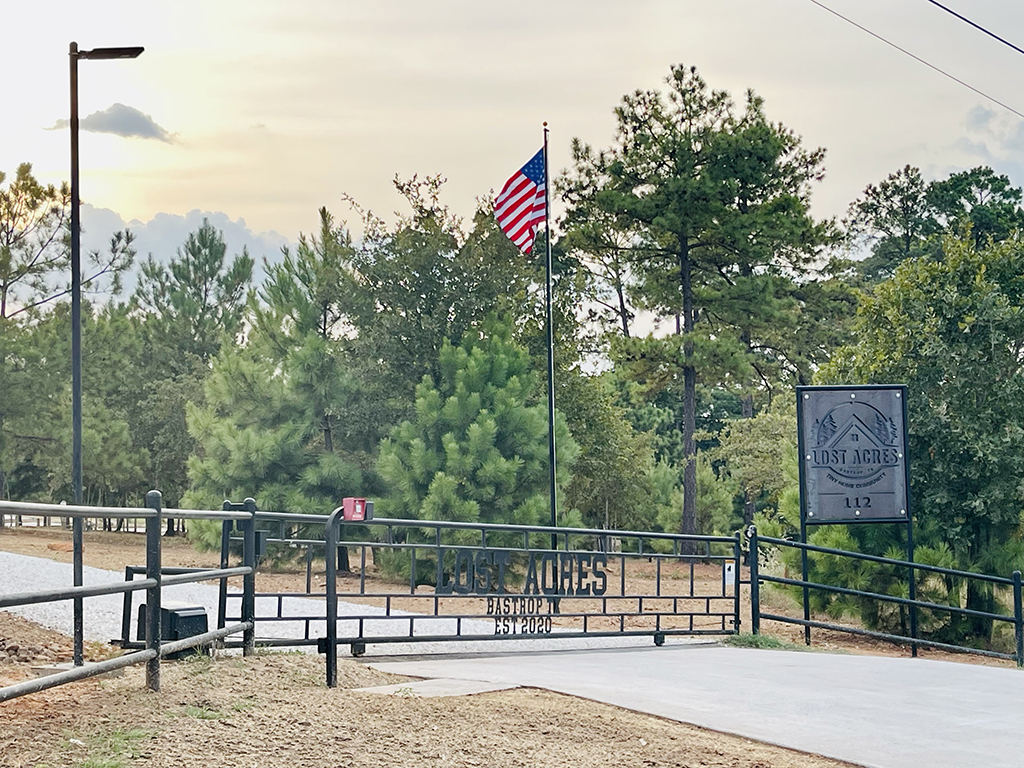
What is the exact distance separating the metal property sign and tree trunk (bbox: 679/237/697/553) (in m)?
20.0

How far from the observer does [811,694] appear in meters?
8.77

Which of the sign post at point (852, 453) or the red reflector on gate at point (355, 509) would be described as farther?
the sign post at point (852, 453)

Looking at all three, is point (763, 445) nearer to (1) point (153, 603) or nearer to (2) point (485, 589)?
(2) point (485, 589)

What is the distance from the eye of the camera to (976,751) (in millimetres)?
6953

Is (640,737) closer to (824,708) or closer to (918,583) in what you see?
(824,708)

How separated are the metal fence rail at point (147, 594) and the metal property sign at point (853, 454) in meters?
10.1

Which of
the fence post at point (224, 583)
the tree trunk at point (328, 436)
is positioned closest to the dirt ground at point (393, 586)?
the fence post at point (224, 583)

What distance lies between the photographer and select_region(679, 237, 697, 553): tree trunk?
37312 millimetres

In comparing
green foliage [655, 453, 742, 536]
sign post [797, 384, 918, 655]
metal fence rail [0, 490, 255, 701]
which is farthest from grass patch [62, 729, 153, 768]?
green foliage [655, 453, 742, 536]

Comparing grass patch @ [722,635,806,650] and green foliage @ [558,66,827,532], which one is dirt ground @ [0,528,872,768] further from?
green foliage @ [558,66,827,532]

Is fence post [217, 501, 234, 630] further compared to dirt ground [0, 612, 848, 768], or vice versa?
fence post [217, 501, 234, 630]

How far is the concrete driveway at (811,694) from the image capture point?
277 inches

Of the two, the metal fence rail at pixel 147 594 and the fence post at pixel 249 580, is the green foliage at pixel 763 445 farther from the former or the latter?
the metal fence rail at pixel 147 594

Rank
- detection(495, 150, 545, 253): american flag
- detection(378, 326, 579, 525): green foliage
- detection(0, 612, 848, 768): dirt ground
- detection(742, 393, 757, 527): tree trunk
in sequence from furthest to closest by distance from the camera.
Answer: detection(742, 393, 757, 527): tree trunk
detection(378, 326, 579, 525): green foliage
detection(495, 150, 545, 253): american flag
detection(0, 612, 848, 768): dirt ground
